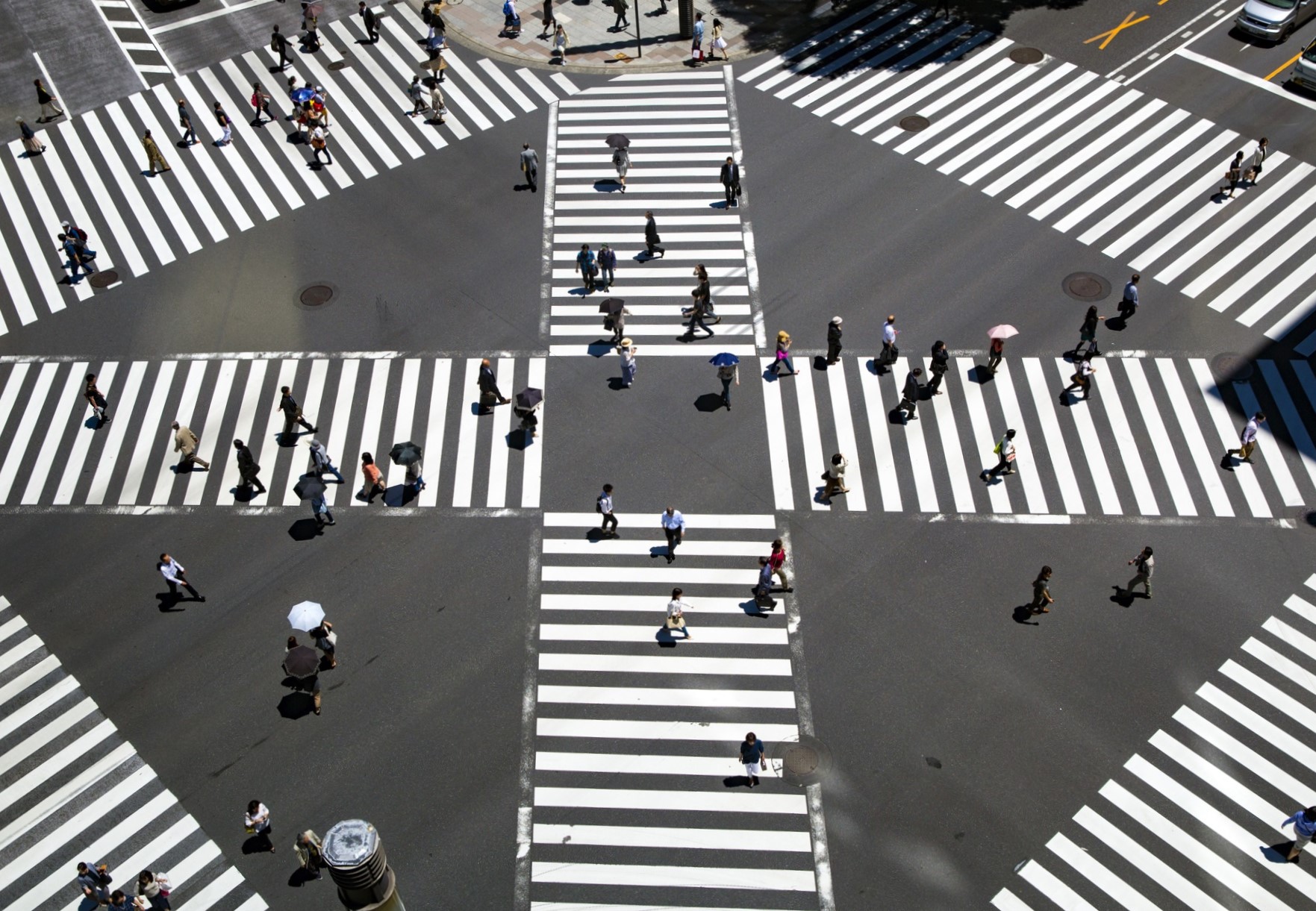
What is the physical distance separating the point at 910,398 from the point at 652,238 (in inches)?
408

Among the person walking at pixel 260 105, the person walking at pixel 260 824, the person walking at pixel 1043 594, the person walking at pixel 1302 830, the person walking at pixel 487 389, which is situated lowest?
the person walking at pixel 1302 830

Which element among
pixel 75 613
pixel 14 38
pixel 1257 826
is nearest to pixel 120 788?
pixel 75 613

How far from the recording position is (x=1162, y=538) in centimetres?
3069

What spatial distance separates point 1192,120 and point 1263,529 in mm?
18804

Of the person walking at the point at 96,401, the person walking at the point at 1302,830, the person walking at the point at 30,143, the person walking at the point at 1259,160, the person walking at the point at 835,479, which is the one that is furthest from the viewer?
the person walking at the point at 30,143

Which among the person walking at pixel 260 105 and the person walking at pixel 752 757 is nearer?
the person walking at pixel 752 757

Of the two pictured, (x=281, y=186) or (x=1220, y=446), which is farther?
(x=281, y=186)

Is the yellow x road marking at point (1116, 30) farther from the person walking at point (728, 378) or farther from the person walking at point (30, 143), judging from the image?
the person walking at point (30, 143)

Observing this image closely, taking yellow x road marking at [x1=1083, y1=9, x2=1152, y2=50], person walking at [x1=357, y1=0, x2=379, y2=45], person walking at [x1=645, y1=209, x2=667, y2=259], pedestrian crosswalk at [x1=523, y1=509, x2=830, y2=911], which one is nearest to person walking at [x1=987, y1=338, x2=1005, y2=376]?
pedestrian crosswalk at [x1=523, y1=509, x2=830, y2=911]

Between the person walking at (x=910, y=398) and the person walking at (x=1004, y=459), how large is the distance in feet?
8.25

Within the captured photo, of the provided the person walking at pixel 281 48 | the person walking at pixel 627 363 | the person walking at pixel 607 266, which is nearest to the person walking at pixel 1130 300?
the person walking at pixel 627 363

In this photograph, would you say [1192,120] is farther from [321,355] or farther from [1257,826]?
[321,355]

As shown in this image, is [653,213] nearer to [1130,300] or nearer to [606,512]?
[606,512]

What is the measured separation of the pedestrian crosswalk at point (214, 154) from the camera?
4009cm
